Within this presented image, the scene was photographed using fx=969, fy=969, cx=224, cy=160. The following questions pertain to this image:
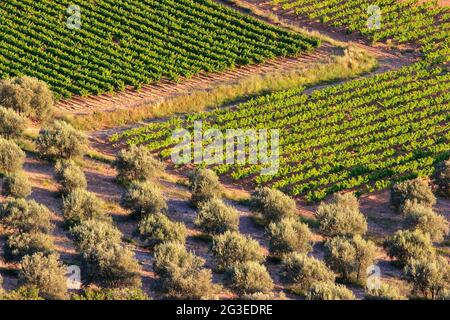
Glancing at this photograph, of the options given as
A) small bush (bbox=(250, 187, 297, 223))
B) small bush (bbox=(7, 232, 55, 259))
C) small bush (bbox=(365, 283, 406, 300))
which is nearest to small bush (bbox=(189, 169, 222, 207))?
small bush (bbox=(250, 187, 297, 223))

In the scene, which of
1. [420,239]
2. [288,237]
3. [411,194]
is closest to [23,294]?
[288,237]

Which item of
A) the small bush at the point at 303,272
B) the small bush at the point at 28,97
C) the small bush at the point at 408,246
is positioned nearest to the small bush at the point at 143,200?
the small bush at the point at 303,272

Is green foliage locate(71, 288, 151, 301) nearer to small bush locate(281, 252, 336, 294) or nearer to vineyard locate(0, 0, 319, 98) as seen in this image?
small bush locate(281, 252, 336, 294)

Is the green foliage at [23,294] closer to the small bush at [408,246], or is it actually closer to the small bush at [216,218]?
the small bush at [216,218]

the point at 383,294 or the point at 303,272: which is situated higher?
→ the point at 303,272

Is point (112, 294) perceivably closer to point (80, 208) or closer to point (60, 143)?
point (80, 208)
